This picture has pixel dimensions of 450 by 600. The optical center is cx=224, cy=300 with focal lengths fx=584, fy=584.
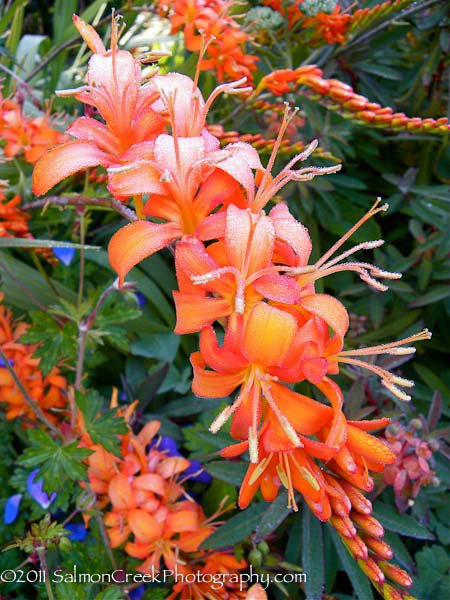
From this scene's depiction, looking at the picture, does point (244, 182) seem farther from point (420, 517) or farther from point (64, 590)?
point (420, 517)

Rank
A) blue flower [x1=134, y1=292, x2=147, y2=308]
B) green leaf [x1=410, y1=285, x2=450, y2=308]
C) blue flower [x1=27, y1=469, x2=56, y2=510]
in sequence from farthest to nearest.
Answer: blue flower [x1=134, y1=292, x2=147, y2=308] < green leaf [x1=410, y1=285, x2=450, y2=308] < blue flower [x1=27, y1=469, x2=56, y2=510]

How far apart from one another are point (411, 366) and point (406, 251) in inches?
13.1

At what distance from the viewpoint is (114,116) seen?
0.56 m

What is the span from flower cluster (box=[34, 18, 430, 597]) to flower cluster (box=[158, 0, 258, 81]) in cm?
42

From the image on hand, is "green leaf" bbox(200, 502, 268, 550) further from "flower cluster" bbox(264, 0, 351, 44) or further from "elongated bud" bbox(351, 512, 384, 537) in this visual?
"flower cluster" bbox(264, 0, 351, 44)

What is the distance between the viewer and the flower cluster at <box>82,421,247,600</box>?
0.79 meters

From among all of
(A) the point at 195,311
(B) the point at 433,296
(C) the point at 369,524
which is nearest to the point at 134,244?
(A) the point at 195,311

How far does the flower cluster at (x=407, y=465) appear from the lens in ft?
2.52

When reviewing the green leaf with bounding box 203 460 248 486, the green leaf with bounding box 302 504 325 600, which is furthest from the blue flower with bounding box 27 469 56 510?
the green leaf with bounding box 302 504 325 600

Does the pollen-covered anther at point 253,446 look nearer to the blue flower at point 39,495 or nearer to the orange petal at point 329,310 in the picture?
the orange petal at point 329,310

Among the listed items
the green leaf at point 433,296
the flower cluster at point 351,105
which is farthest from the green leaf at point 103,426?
the green leaf at point 433,296

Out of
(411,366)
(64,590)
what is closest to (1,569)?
(64,590)

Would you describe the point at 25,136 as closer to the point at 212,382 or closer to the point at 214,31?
the point at 214,31

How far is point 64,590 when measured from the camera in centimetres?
63
